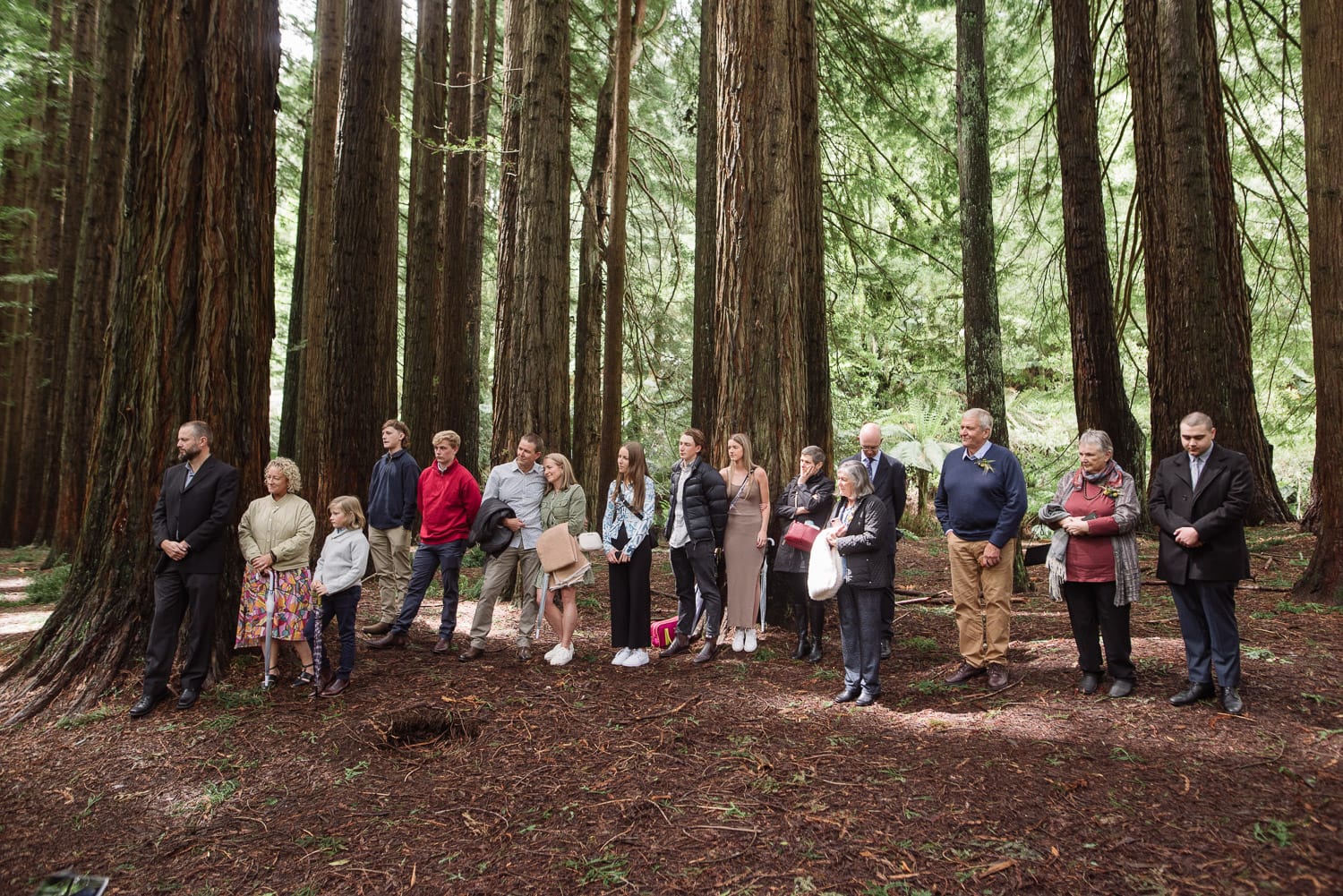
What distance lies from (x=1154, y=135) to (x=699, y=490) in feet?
23.0

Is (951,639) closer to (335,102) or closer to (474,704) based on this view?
(474,704)

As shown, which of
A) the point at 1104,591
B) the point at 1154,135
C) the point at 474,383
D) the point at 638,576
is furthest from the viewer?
the point at 474,383

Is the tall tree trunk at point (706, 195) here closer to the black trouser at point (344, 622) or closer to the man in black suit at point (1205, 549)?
the black trouser at point (344, 622)

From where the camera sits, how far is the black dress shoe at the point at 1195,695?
4703 mm

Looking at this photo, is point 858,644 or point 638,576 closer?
point 858,644

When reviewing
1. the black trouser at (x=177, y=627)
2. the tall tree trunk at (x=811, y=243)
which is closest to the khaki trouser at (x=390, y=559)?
the black trouser at (x=177, y=627)

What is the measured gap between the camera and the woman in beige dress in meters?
6.68

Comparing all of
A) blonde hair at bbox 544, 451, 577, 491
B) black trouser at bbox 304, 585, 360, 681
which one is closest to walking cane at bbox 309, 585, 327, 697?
black trouser at bbox 304, 585, 360, 681

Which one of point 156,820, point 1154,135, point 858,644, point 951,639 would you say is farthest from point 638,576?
point 1154,135

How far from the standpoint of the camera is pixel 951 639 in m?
7.07

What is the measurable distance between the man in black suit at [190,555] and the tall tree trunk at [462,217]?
298 inches

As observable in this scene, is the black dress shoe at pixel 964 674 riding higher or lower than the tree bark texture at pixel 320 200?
lower

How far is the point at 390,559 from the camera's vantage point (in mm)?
7438

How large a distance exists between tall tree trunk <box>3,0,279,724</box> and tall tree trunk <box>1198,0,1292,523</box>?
11.7 m
